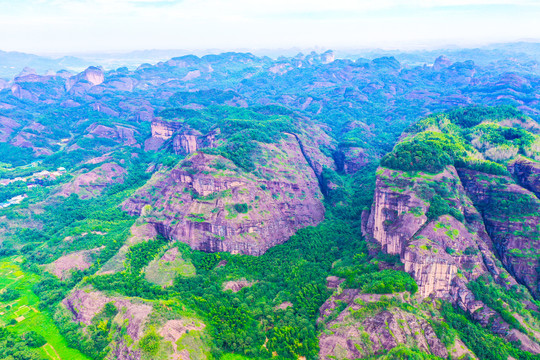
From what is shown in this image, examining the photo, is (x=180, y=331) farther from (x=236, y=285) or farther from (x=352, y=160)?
(x=352, y=160)

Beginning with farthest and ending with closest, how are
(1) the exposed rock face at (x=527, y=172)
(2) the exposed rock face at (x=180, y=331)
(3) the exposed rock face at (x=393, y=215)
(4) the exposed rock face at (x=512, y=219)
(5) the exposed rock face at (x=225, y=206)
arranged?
(5) the exposed rock face at (x=225, y=206) → (1) the exposed rock face at (x=527, y=172) → (3) the exposed rock face at (x=393, y=215) → (4) the exposed rock face at (x=512, y=219) → (2) the exposed rock face at (x=180, y=331)

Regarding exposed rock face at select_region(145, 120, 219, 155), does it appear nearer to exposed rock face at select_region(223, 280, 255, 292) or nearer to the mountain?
the mountain

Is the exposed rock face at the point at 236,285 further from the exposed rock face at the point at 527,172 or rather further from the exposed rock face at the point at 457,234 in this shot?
the exposed rock face at the point at 527,172

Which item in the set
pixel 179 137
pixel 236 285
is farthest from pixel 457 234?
pixel 179 137

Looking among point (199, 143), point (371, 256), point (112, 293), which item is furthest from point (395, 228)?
point (199, 143)

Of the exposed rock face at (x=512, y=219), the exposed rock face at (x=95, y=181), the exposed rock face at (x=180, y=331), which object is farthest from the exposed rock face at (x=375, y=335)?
the exposed rock face at (x=95, y=181)

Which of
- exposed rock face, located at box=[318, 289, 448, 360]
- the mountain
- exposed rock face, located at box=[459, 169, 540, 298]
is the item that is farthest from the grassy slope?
exposed rock face, located at box=[459, 169, 540, 298]

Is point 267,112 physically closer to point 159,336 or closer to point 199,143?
point 199,143
